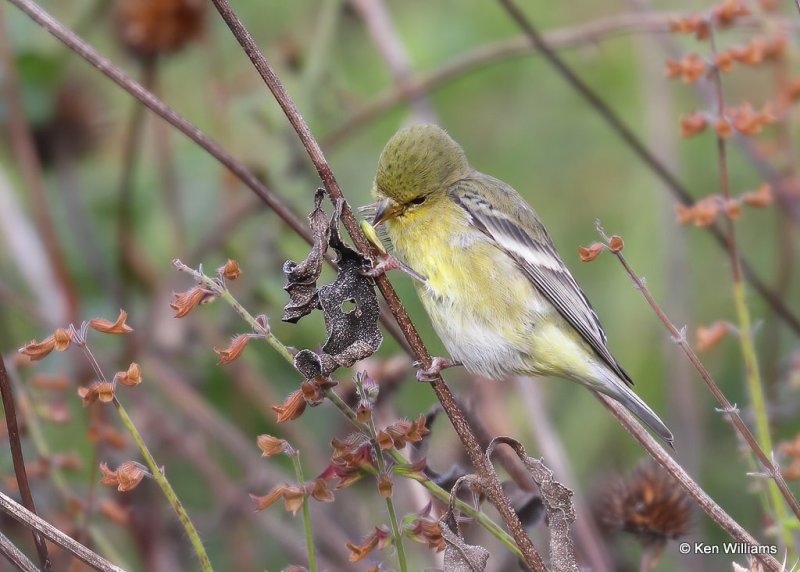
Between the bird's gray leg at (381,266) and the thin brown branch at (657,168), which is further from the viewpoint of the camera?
the thin brown branch at (657,168)

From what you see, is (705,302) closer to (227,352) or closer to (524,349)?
(524,349)

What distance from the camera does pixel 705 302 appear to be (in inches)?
208

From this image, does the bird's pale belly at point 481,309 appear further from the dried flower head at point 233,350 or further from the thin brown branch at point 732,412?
the dried flower head at point 233,350

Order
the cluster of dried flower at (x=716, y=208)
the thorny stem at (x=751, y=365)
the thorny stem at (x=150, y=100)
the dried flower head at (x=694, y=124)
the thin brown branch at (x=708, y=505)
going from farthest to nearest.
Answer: the dried flower head at (x=694, y=124) → the cluster of dried flower at (x=716, y=208) → the thorny stem at (x=751, y=365) → the thorny stem at (x=150, y=100) → the thin brown branch at (x=708, y=505)

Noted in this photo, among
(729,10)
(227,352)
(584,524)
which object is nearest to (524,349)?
(584,524)

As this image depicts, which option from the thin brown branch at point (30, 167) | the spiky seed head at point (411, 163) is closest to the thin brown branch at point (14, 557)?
the spiky seed head at point (411, 163)

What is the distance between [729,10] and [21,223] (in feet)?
9.74

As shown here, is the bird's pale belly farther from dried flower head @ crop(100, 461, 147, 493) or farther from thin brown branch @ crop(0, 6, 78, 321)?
thin brown branch @ crop(0, 6, 78, 321)

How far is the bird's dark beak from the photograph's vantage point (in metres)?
2.90

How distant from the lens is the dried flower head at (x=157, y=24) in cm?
418

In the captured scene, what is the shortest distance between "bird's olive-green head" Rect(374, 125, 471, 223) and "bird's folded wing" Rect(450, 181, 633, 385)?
0.49 feet

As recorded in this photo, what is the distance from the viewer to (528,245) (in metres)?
3.13

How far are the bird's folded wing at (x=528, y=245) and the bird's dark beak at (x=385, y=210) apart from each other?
23 cm

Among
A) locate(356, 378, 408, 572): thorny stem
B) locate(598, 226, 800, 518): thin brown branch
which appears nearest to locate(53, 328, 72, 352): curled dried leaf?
locate(356, 378, 408, 572): thorny stem
